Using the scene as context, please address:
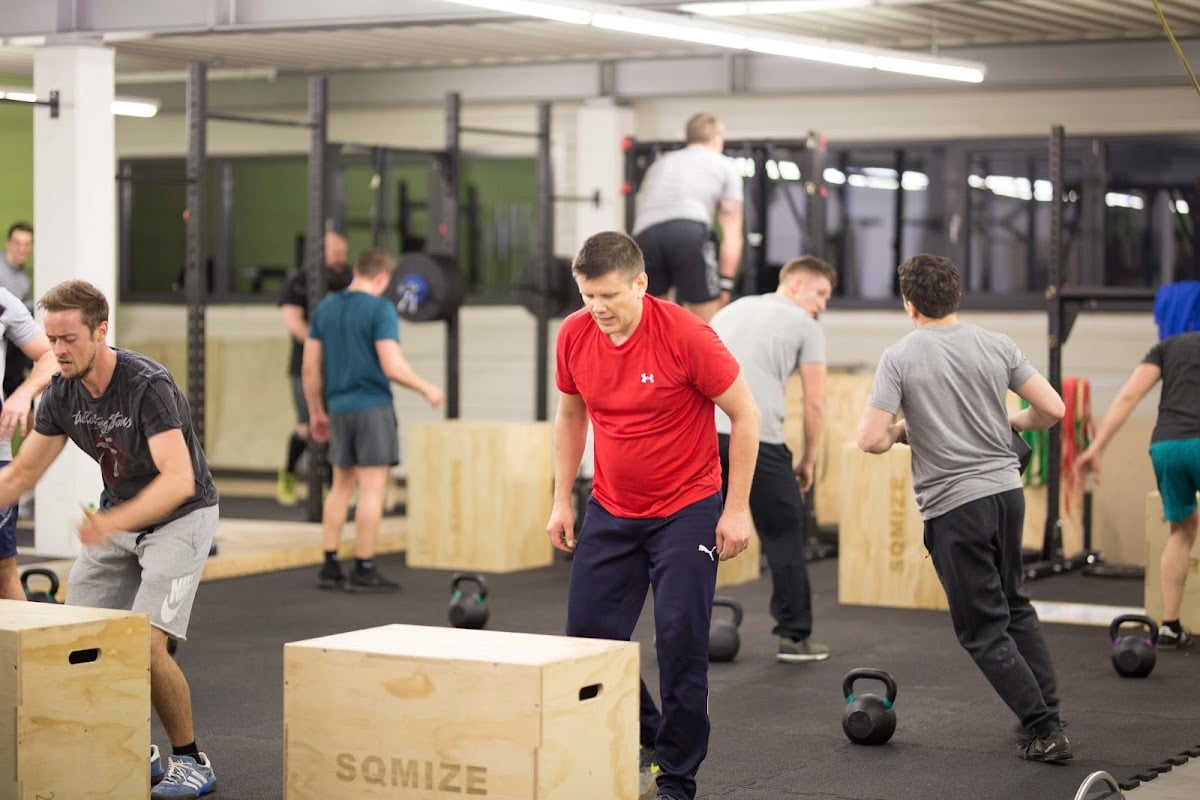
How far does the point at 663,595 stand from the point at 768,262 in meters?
8.31

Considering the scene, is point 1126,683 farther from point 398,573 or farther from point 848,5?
point 398,573

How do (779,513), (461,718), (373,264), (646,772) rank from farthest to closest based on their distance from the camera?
1. (373,264)
2. (779,513)
3. (646,772)
4. (461,718)

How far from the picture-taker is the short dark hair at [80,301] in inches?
176

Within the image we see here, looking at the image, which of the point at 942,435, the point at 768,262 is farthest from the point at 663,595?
the point at 768,262

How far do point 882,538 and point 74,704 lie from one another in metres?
5.03

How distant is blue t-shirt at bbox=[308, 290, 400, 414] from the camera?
340 inches

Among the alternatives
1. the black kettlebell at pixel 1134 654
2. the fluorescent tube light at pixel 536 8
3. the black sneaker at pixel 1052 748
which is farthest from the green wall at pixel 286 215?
the black sneaker at pixel 1052 748

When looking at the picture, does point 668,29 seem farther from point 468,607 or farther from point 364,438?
point 468,607

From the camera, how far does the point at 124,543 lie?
4.75m

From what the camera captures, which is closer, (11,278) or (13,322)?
(13,322)

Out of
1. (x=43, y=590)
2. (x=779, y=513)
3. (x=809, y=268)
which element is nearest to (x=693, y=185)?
(x=809, y=268)

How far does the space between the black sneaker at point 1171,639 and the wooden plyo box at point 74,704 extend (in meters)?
4.45

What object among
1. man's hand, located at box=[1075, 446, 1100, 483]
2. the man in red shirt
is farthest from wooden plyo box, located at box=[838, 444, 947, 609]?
the man in red shirt

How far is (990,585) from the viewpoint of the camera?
5.25 metres
